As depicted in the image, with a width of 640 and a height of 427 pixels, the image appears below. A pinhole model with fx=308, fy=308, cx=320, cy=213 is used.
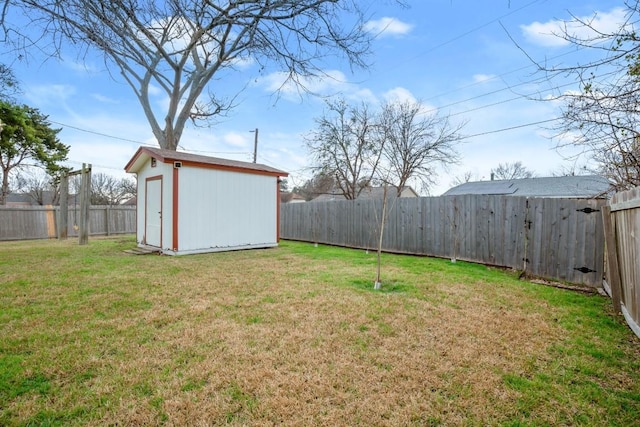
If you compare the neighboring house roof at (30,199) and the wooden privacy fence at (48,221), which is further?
the neighboring house roof at (30,199)

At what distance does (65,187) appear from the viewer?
10.0m

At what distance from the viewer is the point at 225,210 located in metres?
8.45

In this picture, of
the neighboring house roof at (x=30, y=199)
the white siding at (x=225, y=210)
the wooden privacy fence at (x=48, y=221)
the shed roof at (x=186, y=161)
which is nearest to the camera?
the shed roof at (x=186, y=161)

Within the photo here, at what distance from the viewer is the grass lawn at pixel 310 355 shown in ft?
5.86

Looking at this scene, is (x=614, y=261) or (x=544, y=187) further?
(x=544, y=187)

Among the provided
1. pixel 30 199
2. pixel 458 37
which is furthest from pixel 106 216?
pixel 30 199

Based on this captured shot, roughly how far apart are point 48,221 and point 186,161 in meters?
8.53

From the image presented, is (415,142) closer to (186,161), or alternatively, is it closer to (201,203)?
(201,203)

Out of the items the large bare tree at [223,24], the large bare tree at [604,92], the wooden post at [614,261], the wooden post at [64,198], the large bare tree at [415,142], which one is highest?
the large bare tree at [415,142]

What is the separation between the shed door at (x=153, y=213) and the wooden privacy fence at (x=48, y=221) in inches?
200

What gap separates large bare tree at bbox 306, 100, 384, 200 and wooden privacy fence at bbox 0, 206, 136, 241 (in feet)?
30.4

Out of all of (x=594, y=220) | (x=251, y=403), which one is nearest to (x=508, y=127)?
(x=594, y=220)

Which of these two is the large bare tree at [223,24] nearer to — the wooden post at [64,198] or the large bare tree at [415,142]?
the wooden post at [64,198]

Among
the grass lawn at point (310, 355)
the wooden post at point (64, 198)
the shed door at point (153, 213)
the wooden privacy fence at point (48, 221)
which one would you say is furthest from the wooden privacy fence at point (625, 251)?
the wooden privacy fence at point (48, 221)
